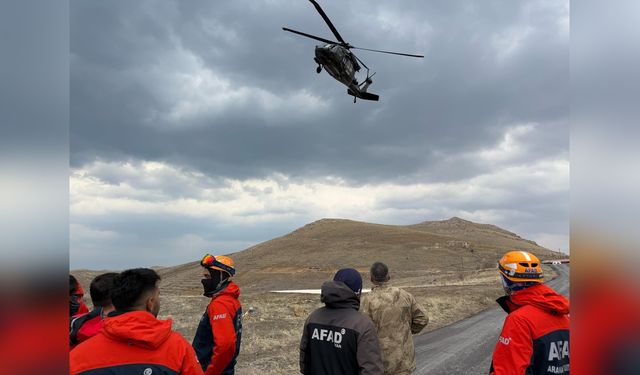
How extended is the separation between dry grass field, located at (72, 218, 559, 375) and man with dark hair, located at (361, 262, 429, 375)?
15.9 feet

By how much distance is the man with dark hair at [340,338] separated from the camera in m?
4.20

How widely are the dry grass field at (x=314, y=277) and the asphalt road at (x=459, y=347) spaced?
116 cm

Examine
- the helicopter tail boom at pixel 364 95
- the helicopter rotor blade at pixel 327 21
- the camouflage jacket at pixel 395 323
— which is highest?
the helicopter rotor blade at pixel 327 21

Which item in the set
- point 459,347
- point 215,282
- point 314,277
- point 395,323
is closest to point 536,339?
point 395,323

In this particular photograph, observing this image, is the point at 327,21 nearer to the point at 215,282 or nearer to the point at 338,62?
the point at 338,62

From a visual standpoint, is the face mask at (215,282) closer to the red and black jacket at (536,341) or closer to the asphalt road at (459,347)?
the red and black jacket at (536,341)

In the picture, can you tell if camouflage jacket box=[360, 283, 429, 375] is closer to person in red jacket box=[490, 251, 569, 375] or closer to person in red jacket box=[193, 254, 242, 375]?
person in red jacket box=[193, 254, 242, 375]

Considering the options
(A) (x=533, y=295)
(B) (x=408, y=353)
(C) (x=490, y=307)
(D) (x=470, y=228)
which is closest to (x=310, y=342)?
(B) (x=408, y=353)

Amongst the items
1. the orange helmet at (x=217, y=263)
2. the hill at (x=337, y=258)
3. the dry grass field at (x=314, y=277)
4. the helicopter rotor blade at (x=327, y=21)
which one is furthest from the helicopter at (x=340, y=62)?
the hill at (x=337, y=258)

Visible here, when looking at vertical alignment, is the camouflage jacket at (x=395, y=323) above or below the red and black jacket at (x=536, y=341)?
below

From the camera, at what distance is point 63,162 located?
1219 millimetres

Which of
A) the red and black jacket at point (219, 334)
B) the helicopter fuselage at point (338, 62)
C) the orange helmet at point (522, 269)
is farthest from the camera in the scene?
the helicopter fuselage at point (338, 62)

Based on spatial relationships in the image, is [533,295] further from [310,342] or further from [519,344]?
[310,342]

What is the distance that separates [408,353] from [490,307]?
1588 cm
